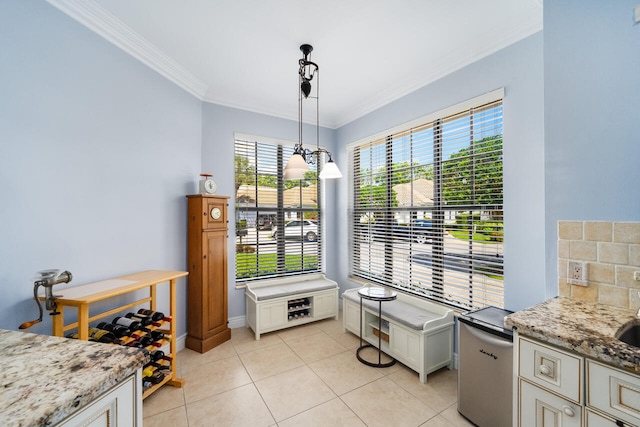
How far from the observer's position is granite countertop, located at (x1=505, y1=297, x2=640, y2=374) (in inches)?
37.9

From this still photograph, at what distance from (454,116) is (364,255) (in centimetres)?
216

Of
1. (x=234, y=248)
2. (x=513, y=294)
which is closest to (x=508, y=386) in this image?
(x=513, y=294)

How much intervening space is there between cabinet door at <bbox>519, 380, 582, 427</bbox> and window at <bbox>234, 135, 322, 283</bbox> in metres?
3.06

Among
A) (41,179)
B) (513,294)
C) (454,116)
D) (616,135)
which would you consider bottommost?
(513,294)

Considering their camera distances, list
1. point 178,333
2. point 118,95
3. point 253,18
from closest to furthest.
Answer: point 253,18
point 118,95
point 178,333

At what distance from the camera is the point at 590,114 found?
1466 mm

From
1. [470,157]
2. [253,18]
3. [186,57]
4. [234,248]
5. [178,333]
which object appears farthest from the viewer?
[234,248]

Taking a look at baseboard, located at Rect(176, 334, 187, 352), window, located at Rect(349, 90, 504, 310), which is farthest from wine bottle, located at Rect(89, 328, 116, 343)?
window, located at Rect(349, 90, 504, 310)

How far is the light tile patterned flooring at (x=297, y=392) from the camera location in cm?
191

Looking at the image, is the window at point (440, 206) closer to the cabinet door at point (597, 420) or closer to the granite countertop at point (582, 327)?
the granite countertop at point (582, 327)

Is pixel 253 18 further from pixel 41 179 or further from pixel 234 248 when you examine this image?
pixel 234 248

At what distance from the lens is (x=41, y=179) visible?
170 centimetres

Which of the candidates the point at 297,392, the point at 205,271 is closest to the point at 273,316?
the point at 205,271

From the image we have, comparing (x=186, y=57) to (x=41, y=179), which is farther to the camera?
(x=186, y=57)
